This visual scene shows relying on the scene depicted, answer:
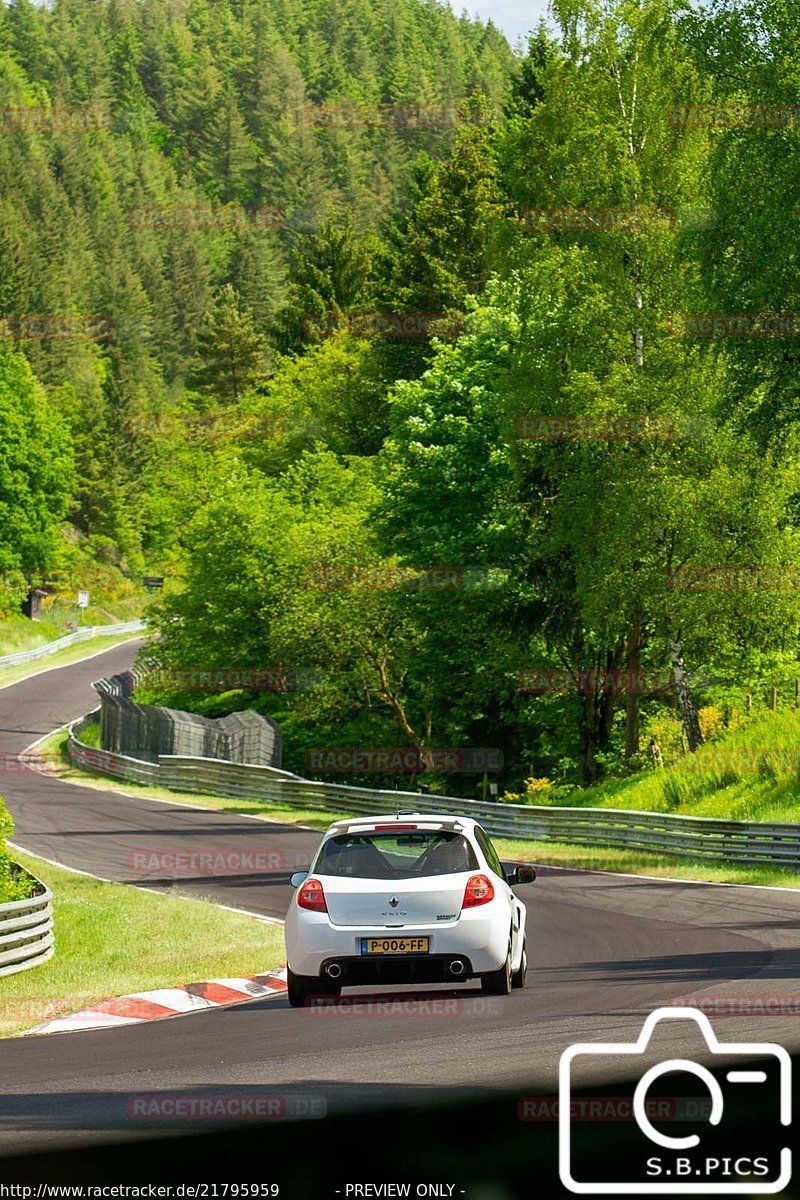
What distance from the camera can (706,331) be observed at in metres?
31.1

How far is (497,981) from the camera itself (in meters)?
13.4

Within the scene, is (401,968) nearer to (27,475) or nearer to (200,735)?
(200,735)

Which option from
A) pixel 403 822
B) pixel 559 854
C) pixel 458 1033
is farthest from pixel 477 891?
pixel 559 854

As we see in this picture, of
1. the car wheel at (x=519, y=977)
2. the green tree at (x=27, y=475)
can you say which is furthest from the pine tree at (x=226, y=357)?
the car wheel at (x=519, y=977)

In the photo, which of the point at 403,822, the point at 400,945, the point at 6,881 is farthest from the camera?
the point at 6,881

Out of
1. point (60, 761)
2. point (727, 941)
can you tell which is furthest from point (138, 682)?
point (727, 941)

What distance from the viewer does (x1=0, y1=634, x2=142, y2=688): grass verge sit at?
85.5 metres

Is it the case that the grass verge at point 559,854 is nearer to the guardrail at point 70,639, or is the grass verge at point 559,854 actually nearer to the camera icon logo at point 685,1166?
the camera icon logo at point 685,1166

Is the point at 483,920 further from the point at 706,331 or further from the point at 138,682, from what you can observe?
the point at 138,682

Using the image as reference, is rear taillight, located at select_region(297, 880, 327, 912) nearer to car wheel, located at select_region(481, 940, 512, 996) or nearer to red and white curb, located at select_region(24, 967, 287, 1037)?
car wheel, located at select_region(481, 940, 512, 996)

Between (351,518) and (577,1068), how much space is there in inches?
1942

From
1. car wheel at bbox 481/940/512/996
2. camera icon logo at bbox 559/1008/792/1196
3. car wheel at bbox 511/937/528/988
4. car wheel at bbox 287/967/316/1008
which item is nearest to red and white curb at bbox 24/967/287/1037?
car wheel at bbox 287/967/316/1008

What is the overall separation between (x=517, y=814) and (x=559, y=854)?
4.02 metres

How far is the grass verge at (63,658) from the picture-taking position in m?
85.5
